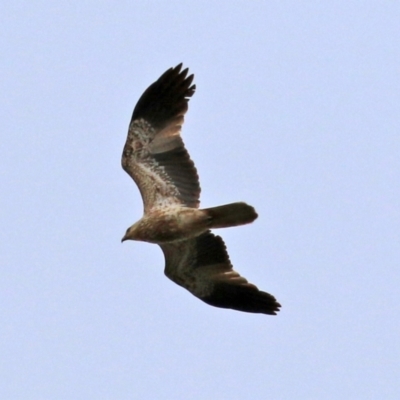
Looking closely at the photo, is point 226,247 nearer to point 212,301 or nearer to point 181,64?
point 212,301

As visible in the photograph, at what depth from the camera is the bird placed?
12.3 metres

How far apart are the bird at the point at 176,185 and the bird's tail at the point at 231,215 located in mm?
658

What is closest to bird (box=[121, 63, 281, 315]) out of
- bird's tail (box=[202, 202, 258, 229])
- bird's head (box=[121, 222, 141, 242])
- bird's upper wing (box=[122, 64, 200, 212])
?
bird's upper wing (box=[122, 64, 200, 212])

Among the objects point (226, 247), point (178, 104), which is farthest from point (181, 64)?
point (226, 247)

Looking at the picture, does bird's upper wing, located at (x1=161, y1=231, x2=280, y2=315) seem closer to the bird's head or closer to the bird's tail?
the bird's head

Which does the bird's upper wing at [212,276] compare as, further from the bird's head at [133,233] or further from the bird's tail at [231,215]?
the bird's tail at [231,215]

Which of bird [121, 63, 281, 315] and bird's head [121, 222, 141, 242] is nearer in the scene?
bird's head [121, 222, 141, 242]

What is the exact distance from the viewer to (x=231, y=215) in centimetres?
1138

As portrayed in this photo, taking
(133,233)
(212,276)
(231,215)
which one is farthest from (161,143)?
(212,276)

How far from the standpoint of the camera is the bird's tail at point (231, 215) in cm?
1125

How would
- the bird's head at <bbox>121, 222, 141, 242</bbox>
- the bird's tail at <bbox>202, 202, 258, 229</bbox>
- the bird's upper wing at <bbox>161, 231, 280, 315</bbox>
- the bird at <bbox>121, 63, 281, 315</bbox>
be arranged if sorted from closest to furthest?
the bird's tail at <bbox>202, 202, 258, 229</bbox>
the bird's head at <bbox>121, 222, 141, 242</bbox>
the bird at <bbox>121, 63, 281, 315</bbox>
the bird's upper wing at <bbox>161, 231, 280, 315</bbox>

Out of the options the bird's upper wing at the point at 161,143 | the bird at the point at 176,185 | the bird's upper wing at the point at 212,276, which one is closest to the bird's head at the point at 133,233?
the bird at the point at 176,185

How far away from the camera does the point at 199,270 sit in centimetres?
1269

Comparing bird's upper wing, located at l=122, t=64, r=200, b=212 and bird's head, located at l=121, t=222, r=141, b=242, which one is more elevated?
bird's upper wing, located at l=122, t=64, r=200, b=212
